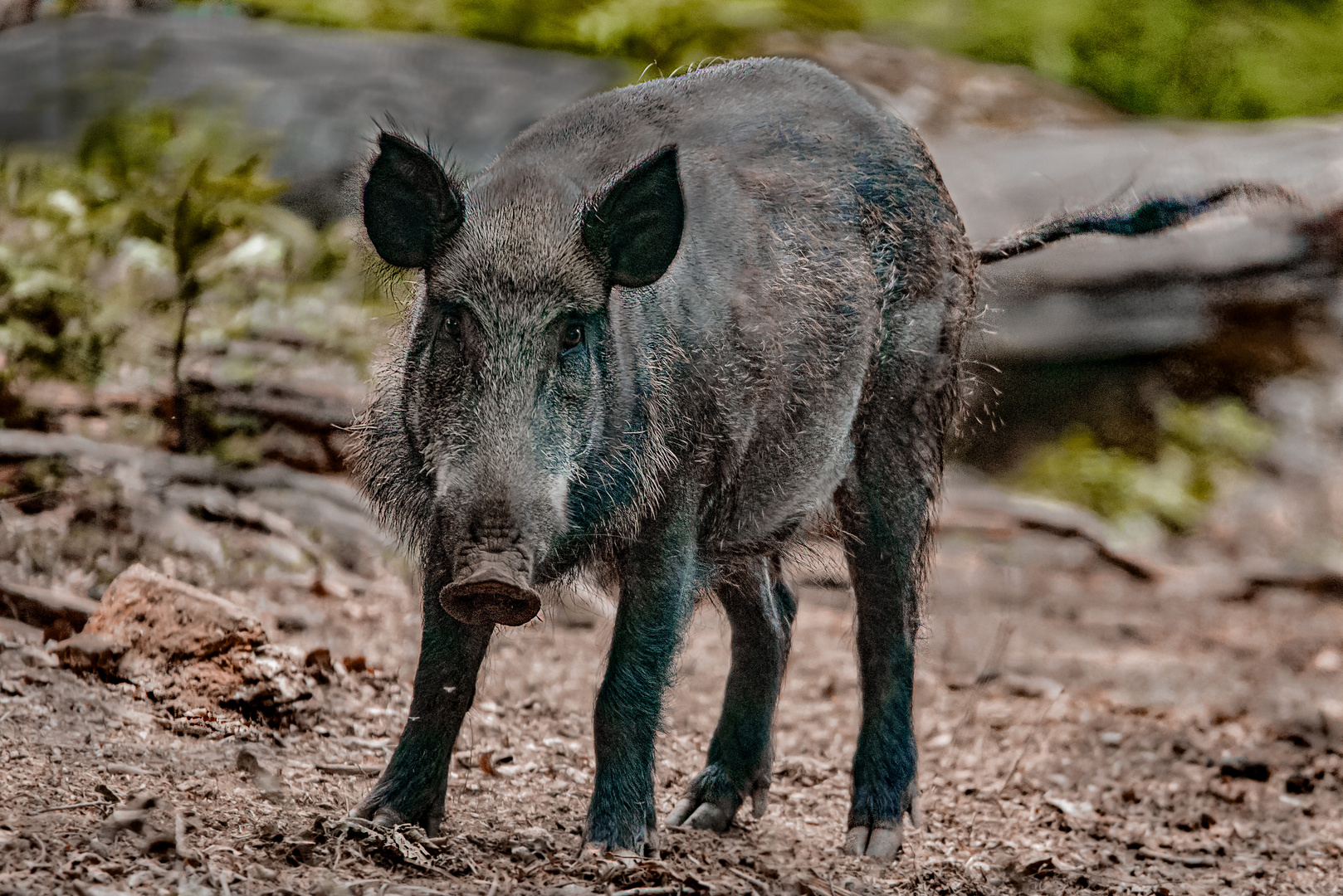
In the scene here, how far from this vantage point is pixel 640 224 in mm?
3646

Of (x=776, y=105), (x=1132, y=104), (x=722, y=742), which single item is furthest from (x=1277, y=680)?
(x=1132, y=104)

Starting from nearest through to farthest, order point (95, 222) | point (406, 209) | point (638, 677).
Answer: point (406, 209) → point (638, 677) → point (95, 222)

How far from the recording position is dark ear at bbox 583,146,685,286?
11.8 feet

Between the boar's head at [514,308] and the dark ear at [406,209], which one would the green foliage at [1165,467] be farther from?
the dark ear at [406,209]

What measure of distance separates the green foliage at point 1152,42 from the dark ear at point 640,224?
1143 centimetres

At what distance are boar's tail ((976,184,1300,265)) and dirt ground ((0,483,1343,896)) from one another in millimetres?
1605

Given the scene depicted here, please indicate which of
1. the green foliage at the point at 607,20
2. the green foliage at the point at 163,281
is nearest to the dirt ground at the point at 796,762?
the green foliage at the point at 163,281

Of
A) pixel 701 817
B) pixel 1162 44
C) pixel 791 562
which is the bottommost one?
pixel 701 817

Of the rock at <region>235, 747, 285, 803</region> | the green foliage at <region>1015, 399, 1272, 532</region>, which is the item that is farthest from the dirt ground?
the green foliage at <region>1015, 399, 1272, 532</region>

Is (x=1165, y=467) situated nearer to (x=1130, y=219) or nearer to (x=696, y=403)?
(x=1130, y=219)

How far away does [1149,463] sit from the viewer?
37.3ft

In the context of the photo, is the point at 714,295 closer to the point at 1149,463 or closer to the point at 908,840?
the point at 908,840

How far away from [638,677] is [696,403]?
800 millimetres

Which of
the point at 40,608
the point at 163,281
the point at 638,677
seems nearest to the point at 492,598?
the point at 638,677
